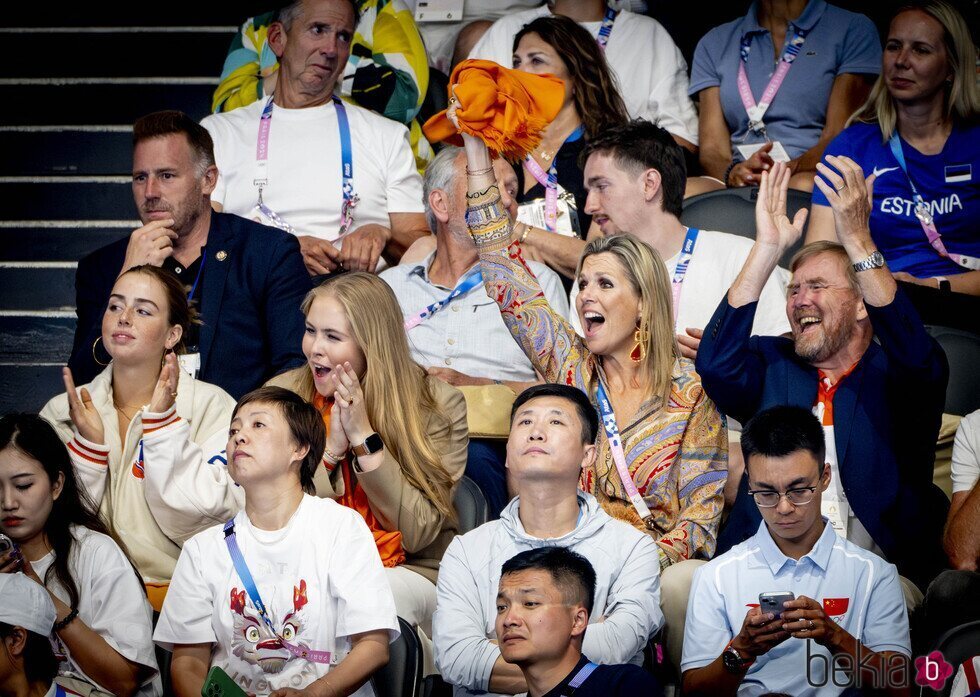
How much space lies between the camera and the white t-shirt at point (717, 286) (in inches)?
157

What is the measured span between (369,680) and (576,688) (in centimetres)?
48

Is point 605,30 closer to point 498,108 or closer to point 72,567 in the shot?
point 498,108

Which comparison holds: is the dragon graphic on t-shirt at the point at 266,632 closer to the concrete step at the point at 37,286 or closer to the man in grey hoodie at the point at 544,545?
the man in grey hoodie at the point at 544,545

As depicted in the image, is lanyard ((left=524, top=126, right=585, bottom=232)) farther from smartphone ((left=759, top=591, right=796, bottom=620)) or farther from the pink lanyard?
smartphone ((left=759, top=591, right=796, bottom=620))

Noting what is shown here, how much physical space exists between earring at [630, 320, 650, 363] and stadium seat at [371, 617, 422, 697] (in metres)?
0.99

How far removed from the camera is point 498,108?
3523 millimetres

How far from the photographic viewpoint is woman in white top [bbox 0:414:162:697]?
2916 mm

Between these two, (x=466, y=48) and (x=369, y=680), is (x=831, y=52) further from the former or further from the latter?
(x=369, y=680)

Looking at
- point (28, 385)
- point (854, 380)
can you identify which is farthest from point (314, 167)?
point (854, 380)

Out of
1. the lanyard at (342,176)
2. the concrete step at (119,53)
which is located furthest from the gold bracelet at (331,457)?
the concrete step at (119,53)

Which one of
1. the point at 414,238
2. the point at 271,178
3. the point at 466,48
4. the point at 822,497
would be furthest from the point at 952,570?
the point at 466,48

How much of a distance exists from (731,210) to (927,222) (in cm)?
63

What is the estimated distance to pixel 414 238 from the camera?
471 centimetres

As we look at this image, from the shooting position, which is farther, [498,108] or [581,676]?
[498,108]
